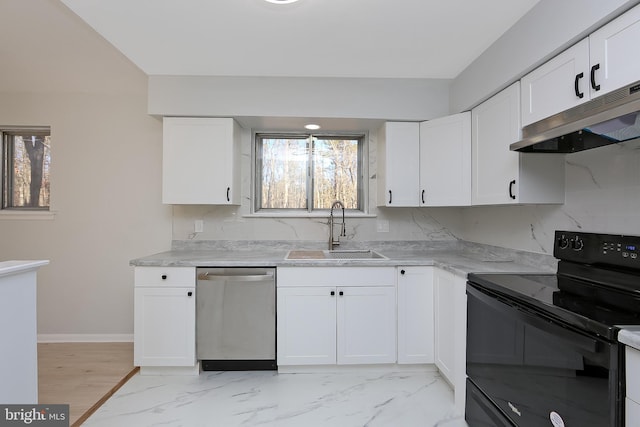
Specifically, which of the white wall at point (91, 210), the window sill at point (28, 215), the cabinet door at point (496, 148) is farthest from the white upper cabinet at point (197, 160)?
the cabinet door at point (496, 148)

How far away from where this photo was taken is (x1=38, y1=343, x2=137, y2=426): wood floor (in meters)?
2.08

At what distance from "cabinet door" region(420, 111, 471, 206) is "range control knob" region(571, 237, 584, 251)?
0.86 metres

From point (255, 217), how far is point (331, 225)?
0.72 m

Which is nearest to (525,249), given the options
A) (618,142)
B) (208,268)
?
(618,142)

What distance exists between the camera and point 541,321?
1253 mm

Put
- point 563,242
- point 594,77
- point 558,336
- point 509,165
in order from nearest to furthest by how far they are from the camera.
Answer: point 558,336, point 594,77, point 563,242, point 509,165

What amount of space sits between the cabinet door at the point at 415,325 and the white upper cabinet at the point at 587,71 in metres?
1.34

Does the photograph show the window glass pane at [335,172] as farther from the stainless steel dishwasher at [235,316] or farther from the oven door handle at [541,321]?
the oven door handle at [541,321]

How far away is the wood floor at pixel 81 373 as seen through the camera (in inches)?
82.0

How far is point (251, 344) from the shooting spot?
2414mm

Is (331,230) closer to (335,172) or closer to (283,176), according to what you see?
(335,172)

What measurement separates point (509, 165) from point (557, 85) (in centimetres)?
51

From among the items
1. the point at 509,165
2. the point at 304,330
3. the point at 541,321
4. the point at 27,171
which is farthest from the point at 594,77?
the point at 27,171

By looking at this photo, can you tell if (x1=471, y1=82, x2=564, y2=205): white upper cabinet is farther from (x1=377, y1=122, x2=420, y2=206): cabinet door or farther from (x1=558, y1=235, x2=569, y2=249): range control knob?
(x1=377, y1=122, x2=420, y2=206): cabinet door
